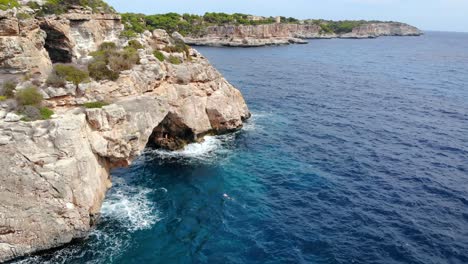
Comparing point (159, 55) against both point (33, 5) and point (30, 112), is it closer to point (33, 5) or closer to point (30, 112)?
point (33, 5)

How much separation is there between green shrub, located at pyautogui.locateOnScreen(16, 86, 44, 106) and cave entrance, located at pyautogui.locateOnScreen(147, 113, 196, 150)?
2055 cm

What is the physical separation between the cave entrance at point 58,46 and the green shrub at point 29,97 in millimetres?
23132

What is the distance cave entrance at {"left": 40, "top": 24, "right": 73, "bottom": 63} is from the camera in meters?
55.2

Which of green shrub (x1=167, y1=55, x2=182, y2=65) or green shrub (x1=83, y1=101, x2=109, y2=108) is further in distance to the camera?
green shrub (x1=167, y1=55, x2=182, y2=65)

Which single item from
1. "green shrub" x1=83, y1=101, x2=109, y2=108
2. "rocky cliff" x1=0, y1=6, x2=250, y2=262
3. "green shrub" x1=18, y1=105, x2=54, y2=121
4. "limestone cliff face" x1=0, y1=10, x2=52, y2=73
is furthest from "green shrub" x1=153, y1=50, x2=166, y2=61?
"green shrub" x1=18, y1=105, x2=54, y2=121

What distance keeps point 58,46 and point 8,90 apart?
23.9 meters

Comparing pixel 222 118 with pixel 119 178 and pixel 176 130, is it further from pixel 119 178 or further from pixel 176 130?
A: pixel 119 178

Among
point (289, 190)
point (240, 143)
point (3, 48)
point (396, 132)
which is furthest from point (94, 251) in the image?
point (396, 132)

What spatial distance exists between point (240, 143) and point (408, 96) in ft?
164

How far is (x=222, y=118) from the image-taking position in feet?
194

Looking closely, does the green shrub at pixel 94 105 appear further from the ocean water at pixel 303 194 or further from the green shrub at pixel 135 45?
the green shrub at pixel 135 45

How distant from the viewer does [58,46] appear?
5672 cm

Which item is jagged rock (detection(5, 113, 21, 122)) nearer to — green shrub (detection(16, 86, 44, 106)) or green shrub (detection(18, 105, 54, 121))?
green shrub (detection(18, 105, 54, 121))

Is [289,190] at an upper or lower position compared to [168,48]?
lower
